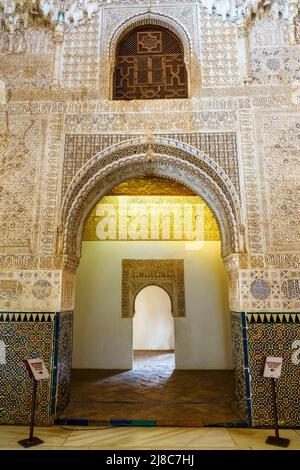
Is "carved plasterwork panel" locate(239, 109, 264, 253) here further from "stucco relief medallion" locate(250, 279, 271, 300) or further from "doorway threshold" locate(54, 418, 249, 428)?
"doorway threshold" locate(54, 418, 249, 428)

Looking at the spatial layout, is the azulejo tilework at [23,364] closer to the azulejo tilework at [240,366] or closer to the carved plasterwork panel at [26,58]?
the azulejo tilework at [240,366]

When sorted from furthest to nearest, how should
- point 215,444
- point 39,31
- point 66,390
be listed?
point 39,31 → point 66,390 → point 215,444

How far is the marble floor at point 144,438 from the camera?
2.77 m

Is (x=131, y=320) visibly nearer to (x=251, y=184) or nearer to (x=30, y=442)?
(x=30, y=442)

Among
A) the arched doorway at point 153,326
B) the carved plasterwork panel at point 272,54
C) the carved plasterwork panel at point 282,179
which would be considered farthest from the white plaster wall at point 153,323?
the carved plasterwork panel at point 272,54

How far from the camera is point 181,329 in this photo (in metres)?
6.27

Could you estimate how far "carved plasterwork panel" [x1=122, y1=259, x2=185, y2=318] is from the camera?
636 centimetres

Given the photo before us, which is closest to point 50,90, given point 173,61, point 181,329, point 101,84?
point 101,84

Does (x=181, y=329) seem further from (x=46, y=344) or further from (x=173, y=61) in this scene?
(x=173, y=61)

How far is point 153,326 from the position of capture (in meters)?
9.40

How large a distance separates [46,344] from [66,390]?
698mm

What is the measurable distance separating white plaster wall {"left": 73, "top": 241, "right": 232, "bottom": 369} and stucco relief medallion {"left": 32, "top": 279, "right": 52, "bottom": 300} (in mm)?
2927

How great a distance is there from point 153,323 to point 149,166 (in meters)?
6.39

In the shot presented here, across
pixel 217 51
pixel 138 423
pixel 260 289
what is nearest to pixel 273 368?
pixel 260 289
